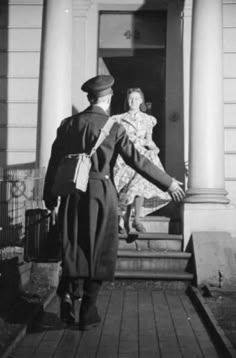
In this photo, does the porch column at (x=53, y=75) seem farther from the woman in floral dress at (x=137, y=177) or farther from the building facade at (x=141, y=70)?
the woman in floral dress at (x=137, y=177)

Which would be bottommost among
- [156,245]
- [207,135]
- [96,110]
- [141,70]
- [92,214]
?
[156,245]

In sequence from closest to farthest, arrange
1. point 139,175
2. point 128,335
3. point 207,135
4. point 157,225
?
1. point 128,335
2. point 207,135
3. point 139,175
4. point 157,225

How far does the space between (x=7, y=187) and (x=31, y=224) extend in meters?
5.13

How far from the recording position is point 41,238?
5.16 meters

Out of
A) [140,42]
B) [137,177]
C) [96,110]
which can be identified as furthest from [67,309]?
[140,42]

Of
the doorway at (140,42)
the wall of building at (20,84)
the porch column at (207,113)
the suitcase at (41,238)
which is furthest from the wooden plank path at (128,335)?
the doorway at (140,42)

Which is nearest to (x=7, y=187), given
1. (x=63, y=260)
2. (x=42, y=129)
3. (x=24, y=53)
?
(x=42, y=129)

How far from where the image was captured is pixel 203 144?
8781mm

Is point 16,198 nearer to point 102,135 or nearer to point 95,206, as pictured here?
point 95,206

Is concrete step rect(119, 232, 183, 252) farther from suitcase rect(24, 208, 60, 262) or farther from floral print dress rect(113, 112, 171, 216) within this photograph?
suitcase rect(24, 208, 60, 262)

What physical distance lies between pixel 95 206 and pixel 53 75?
506 centimetres

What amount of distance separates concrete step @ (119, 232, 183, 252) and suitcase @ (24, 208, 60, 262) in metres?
3.26

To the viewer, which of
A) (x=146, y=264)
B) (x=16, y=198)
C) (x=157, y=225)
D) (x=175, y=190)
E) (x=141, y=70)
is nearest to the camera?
(x=175, y=190)

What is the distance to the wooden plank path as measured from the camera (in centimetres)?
459
